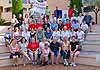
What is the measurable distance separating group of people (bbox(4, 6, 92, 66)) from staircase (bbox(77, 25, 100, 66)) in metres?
0.28

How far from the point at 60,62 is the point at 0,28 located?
5498mm

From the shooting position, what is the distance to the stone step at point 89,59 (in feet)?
38.8

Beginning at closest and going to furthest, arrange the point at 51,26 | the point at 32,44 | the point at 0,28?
the point at 32,44 → the point at 51,26 → the point at 0,28

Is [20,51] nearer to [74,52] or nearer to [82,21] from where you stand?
[74,52]

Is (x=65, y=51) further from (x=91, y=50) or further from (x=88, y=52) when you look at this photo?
(x=91, y=50)

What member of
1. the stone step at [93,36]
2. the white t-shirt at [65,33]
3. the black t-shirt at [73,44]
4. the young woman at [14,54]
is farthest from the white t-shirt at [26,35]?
the stone step at [93,36]

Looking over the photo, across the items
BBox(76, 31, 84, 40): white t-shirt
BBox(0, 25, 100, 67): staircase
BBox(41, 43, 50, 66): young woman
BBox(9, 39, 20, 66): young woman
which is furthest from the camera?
BBox(76, 31, 84, 40): white t-shirt

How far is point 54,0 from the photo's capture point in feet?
81.5

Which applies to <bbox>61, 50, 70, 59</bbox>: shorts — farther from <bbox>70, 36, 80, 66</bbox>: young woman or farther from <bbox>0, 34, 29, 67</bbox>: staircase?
<bbox>0, 34, 29, 67</bbox>: staircase

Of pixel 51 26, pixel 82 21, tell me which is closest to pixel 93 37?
pixel 82 21

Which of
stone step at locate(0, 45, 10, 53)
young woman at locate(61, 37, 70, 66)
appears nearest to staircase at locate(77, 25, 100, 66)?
young woman at locate(61, 37, 70, 66)

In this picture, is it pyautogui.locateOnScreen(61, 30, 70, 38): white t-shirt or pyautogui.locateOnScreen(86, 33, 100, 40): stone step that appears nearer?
pyautogui.locateOnScreen(61, 30, 70, 38): white t-shirt

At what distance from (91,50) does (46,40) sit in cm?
213

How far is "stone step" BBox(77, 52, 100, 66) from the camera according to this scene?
1181cm
